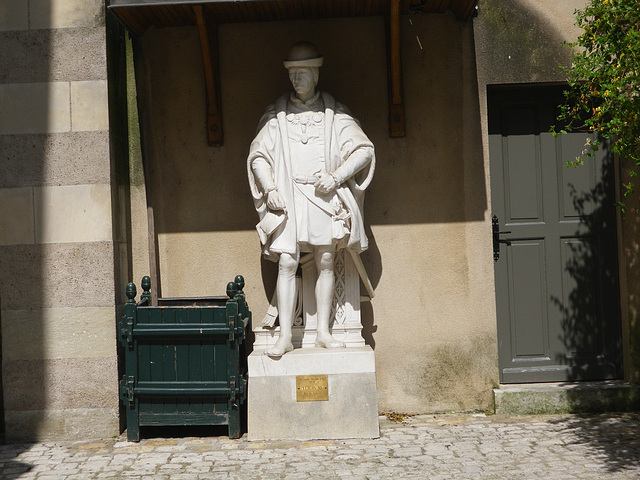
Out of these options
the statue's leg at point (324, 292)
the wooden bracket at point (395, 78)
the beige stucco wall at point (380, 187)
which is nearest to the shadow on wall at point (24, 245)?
the beige stucco wall at point (380, 187)

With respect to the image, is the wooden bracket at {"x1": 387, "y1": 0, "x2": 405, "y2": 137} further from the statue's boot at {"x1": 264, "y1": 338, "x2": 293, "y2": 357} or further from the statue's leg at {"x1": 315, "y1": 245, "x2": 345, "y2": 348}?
the statue's boot at {"x1": 264, "y1": 338, "x2": 293, "y2": 357}

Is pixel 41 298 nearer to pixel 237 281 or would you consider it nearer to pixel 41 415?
pixel 41 415

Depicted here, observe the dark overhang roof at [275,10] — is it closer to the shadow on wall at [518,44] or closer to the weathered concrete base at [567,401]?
the shadow on wall at [518,44]

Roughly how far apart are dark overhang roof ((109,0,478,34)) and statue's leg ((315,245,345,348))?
6.13 feet

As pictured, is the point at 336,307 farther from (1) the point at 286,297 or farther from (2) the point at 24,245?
(2) the point at 24,245

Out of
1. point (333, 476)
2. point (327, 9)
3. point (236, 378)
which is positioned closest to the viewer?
point (333, 476)

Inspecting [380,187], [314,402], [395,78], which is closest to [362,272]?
[380,187]

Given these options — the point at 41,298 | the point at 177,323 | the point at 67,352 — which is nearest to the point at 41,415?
the point at 67,352

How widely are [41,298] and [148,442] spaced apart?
4.27 ft

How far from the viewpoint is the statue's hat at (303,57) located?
5.56m

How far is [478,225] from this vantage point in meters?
6.19

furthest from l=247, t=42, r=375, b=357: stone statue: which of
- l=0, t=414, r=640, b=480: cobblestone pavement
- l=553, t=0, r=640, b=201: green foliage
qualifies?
l=553, t=0, r=640, b=201: green foliage

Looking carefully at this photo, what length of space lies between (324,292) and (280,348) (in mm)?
517

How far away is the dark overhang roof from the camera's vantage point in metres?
5.77
